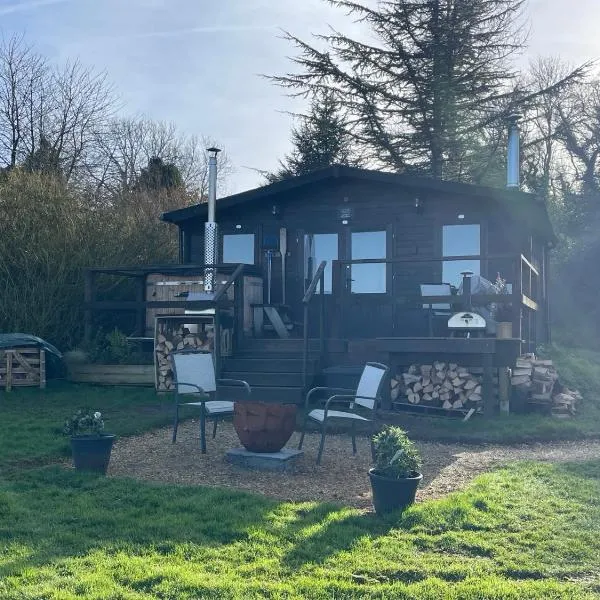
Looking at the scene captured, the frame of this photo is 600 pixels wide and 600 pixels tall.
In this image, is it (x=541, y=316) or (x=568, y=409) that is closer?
(x=568, y=409)

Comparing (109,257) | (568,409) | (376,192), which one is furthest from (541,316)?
(109,257)

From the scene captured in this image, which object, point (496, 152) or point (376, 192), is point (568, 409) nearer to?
point (376, 192)

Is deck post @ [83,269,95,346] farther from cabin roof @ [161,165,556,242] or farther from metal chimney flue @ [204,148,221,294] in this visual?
cabin roof @ [161,165,556,242]

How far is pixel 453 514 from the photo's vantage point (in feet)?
15.9

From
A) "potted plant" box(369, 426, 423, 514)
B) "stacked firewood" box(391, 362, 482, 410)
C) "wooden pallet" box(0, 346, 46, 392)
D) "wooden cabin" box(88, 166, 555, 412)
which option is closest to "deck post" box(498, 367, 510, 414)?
"stacked firewood" box(391, 362, 482, 410)

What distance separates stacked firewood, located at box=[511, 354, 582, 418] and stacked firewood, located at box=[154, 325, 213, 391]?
14.3 ft

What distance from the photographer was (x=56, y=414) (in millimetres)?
9266

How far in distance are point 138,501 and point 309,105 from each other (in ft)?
62.6

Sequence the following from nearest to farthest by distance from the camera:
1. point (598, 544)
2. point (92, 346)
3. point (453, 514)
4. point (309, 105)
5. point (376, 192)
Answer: point (598, 544) < point (453, 514) < point (92, 346) < point (376, 192) < point (309, 105)

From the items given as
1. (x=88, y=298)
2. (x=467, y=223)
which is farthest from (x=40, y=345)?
(x=467, y=223)

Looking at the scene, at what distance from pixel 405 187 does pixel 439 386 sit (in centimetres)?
421

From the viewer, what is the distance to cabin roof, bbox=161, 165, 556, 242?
38.5ft

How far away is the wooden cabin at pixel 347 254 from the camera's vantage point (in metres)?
10.8

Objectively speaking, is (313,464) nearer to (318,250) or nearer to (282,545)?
(282,545)
